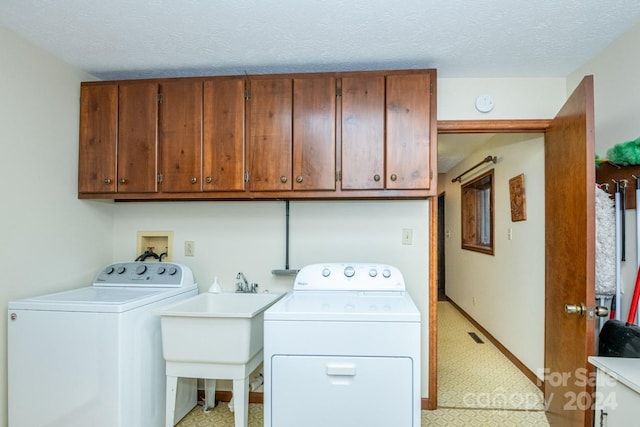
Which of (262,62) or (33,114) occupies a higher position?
(262,62)

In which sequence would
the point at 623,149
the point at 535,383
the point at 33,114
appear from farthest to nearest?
1. the point at 535,383
2. the point at 33,114
3. the point at 623,149

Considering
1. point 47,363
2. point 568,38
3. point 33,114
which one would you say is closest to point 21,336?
point 47,363

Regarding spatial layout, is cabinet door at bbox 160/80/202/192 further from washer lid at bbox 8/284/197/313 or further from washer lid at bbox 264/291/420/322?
washer lid at bbox 264/291/420/322

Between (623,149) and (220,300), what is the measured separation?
2403 millimetres

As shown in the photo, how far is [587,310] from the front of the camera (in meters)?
1.68

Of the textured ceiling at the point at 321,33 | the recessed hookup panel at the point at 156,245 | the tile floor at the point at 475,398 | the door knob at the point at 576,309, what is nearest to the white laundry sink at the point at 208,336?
the tile floor at the point at 475,398

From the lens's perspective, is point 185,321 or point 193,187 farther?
point 193,187

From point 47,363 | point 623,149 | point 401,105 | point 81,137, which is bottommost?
point 47,363

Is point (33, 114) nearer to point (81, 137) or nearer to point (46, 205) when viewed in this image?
point (81, 137)

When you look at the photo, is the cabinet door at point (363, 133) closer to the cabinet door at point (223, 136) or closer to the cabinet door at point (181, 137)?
the cabinet door at point (223, 136)

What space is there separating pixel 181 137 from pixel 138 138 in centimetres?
28

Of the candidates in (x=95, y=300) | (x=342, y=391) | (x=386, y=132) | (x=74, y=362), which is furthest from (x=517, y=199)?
(x=74, y=362)

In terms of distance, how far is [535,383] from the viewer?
2.74 meters

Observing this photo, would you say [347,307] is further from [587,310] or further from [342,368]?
[587,310]
